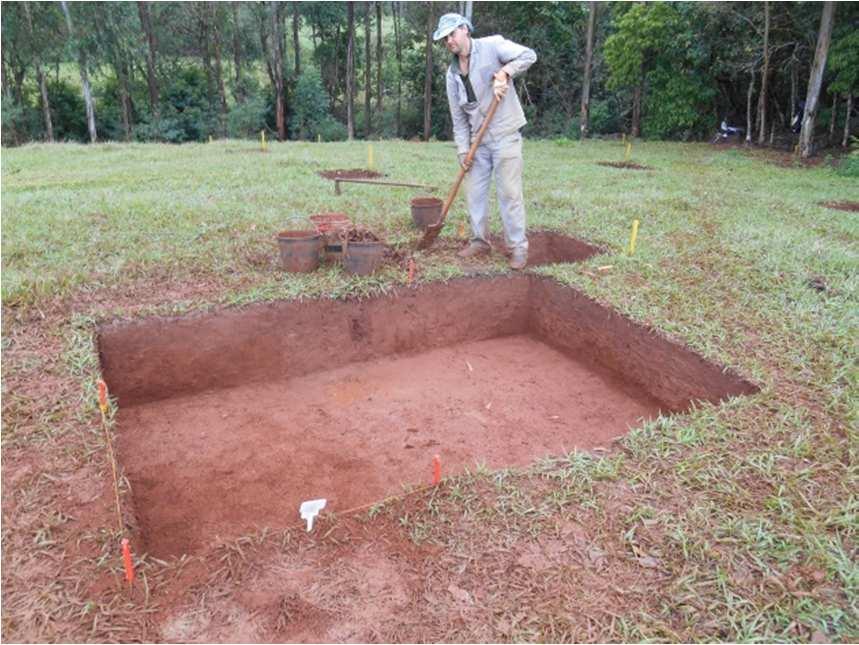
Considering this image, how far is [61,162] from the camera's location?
9758 millimetres

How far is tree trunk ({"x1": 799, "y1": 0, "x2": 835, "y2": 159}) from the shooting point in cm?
A: 947

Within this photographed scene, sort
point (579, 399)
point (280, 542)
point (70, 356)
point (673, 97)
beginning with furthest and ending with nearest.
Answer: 1. point (673, 97)
2. point (579, 399)
3. point (70, 356)
4. point (280, 542)

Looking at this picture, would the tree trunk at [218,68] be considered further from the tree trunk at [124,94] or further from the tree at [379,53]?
the tree at [379,53]

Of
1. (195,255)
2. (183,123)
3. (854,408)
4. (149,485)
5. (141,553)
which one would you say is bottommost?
(149,485)

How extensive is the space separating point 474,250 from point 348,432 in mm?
2108

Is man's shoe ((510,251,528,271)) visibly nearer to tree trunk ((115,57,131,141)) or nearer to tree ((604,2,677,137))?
tree ((604,2,677,137))

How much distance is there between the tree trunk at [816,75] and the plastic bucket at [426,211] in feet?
27.1

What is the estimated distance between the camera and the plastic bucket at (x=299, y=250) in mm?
4227

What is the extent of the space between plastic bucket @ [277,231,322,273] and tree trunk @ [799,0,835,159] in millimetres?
9625

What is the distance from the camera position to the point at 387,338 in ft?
13.9

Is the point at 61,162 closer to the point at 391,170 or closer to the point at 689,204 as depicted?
the point at 391,170

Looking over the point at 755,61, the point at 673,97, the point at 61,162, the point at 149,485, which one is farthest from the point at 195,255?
the point at 673,97

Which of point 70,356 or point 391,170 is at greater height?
point 391,170

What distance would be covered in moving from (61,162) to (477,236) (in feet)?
27.2
